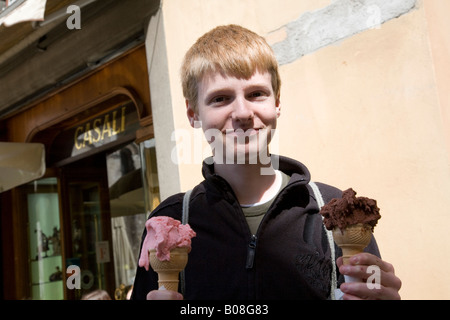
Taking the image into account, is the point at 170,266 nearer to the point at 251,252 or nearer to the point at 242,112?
the point at 251,252

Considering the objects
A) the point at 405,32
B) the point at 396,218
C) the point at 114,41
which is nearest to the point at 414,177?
the point at 396,218

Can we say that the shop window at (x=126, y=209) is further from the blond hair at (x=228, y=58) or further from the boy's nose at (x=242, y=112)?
the boy's nose at (x=242, y=112)

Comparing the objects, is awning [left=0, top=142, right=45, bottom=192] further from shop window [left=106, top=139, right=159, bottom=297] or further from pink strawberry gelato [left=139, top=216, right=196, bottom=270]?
pink strawberry gelato [left=139, top=216, right=196, bottom=270]

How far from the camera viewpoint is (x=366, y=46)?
2268 millimetres

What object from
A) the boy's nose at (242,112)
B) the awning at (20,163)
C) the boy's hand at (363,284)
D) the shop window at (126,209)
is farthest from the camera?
the awning at (20,163)

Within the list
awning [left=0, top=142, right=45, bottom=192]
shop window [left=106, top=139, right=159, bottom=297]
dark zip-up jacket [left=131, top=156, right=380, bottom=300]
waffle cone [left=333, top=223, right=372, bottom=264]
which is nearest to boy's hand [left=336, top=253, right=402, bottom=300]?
waffle cone [left=333, top=223, right=372, bottom=264]

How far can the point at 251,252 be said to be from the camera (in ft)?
4.22

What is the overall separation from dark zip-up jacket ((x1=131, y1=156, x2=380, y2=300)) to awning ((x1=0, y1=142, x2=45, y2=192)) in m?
4.49

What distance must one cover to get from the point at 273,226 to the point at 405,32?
4.31ft

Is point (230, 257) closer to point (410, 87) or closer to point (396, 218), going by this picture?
point (396, 218)

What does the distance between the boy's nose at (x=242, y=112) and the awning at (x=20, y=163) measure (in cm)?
476

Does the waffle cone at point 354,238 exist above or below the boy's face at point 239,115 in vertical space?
below

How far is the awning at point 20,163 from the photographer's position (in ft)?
17.5

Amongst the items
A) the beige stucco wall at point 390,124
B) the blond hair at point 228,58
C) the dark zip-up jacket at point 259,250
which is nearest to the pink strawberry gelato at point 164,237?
the dark zip-up jacket at point 259,250
